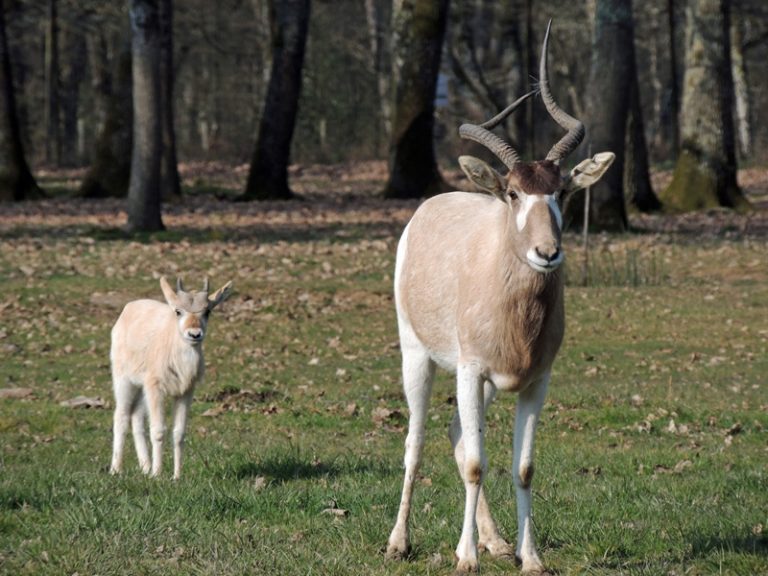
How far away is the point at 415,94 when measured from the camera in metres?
31.4

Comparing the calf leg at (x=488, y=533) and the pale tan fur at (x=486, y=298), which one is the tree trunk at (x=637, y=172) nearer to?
the pale tan fur at (x=486, y=298)

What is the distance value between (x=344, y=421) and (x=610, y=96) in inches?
550

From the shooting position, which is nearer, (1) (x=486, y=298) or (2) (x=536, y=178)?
(2) (x=536, y=178)

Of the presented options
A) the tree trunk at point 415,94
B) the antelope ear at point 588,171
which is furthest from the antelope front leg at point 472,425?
the tree trunk at point 415,94

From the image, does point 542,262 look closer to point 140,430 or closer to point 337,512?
point 337,512

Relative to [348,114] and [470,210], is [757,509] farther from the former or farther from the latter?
[348,114]

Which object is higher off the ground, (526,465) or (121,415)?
(526,465)

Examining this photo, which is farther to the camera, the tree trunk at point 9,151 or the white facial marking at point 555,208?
the tree trunk at point 9,151

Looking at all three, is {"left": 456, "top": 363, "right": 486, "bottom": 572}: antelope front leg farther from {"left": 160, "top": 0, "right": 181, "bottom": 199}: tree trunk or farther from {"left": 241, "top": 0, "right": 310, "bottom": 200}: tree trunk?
{"left": 160, "top": 0, "right": 181, "bottom": 199}: tree trunk

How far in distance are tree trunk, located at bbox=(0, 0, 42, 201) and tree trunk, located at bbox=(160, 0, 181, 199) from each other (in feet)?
10.5

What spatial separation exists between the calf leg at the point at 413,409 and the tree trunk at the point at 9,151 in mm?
25807

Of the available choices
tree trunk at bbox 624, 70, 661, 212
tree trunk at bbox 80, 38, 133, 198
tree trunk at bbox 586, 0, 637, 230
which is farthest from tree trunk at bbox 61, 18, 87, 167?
tree trunk at bbox 586, 0, 637, 230

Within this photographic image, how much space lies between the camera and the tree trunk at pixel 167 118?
106 feet

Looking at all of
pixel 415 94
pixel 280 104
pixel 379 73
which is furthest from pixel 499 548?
pixel 379 73
